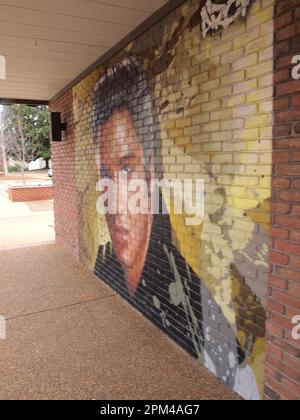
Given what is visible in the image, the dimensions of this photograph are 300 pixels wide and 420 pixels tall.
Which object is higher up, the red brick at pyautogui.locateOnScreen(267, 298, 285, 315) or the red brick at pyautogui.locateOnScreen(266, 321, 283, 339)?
the red brick at pyautogui.locateOnScreen(267, 298, 285, 315)

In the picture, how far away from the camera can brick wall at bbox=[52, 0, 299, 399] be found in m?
1.91

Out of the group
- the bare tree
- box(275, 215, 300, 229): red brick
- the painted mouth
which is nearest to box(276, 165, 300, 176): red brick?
box(275, 215, 300, 229): red brick

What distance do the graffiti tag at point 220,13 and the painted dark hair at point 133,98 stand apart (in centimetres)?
86

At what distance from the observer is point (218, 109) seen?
7.61 feet

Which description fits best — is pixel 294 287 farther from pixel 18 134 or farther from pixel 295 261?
pixel 18 134

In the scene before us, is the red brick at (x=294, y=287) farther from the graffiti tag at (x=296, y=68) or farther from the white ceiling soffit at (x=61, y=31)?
the white ceiling soffit at (x=61, y=31)

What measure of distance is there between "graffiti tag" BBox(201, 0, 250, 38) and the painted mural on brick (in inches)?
0.9

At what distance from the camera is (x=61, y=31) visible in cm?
321

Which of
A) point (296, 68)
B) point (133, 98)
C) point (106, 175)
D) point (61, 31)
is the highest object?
point (61, 31)

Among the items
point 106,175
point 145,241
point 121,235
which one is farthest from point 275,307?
point 106,175

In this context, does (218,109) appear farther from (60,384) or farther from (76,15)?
(60,384)

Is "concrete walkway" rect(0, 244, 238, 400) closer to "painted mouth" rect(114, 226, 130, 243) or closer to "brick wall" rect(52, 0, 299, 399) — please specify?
"brick wall" rect(52, 0, 299, 399)

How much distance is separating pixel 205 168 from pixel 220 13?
1025 mm

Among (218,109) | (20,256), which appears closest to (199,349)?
(218,109)
